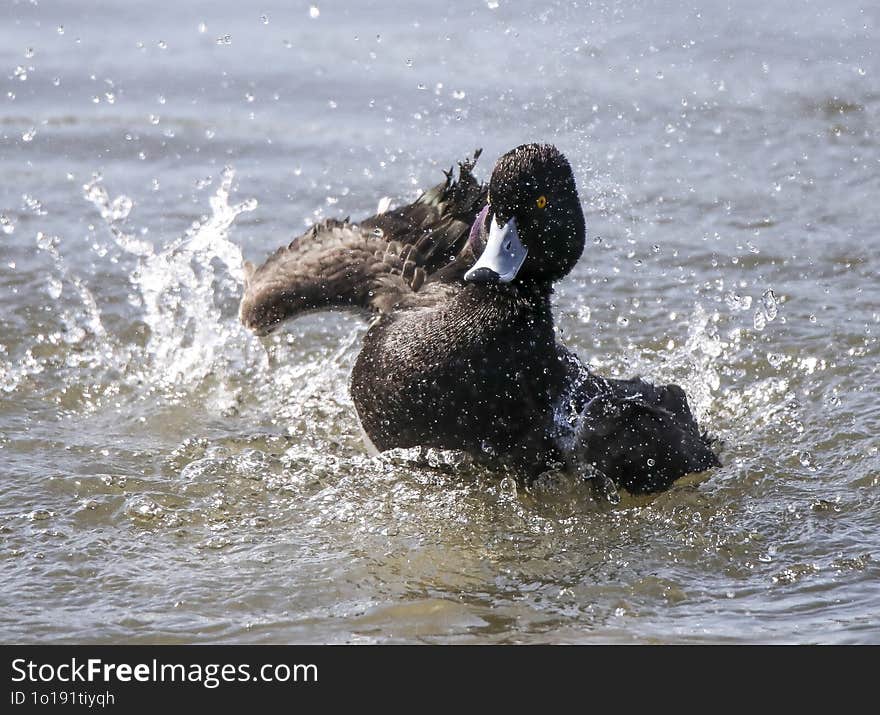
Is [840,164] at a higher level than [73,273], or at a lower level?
higher

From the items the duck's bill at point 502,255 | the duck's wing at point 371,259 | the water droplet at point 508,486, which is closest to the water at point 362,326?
the water droplet at point 508,486

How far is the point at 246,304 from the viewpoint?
712 cm

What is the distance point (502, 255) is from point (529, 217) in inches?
7.6

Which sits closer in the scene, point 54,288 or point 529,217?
point 529,217

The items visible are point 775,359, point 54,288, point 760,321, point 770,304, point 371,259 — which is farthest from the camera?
point 54,288

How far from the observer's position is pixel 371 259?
6781 millimetres

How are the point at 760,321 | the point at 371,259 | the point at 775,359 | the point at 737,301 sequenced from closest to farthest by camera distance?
1. the point at 371,259
2. the point at 775,359
3. the point at 760,321
4. the point at 737,301

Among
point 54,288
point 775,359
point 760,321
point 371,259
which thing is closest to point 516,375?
point 371,259

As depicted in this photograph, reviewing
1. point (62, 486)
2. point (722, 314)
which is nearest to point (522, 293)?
point (62, 486)

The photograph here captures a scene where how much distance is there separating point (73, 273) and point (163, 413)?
207cm

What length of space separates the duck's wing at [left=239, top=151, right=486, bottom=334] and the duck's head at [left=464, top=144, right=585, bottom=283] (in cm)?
94

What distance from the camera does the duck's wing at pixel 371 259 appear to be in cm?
662

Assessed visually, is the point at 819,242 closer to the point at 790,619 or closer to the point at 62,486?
the point at 790,619

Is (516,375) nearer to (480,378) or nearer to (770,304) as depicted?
(480,378)
